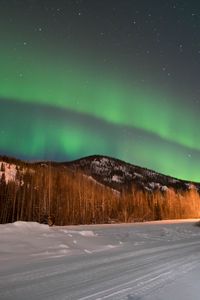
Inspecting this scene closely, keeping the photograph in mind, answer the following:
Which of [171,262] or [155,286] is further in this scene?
[171,262]

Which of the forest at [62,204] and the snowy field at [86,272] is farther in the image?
the forest at [62,204]

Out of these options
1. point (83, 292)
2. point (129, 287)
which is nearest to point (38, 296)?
point (83, 292)

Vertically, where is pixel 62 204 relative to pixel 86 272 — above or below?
above

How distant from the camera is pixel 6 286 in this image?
7.35m

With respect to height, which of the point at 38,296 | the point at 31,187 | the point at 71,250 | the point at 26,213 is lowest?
the point at 38,296

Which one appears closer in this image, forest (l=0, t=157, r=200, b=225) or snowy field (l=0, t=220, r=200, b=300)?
snowy field (l=0, t=220, r=200, b=300)

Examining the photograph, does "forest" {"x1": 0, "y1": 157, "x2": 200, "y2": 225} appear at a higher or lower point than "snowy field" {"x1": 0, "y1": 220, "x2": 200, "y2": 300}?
higher

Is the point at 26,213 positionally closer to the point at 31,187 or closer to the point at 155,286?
the point at 31,187

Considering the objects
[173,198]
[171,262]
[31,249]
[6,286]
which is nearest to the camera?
[6,286]

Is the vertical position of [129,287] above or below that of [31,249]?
below

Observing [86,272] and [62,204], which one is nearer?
[86,272]

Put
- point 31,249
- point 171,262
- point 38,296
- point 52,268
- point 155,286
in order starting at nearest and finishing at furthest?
point 38,296 < point 155,286 < point 52,268 < point 171,262 < point 31,249

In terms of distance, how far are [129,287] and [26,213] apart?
61.6 m

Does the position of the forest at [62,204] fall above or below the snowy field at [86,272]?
above
